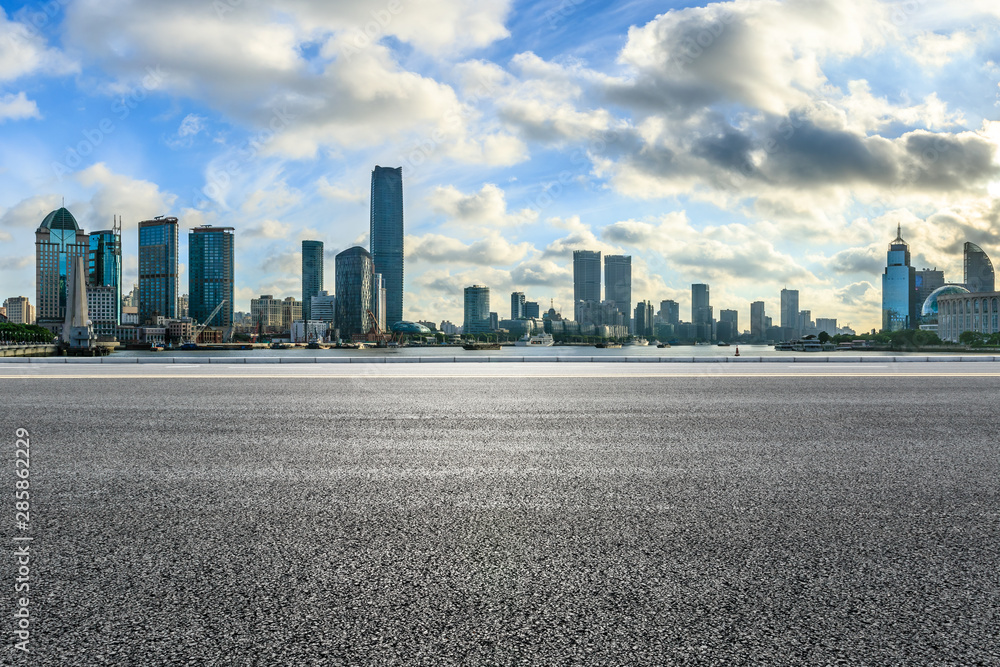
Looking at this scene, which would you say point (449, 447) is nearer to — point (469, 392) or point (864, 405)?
point (469, 392)

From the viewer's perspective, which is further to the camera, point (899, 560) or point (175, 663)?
point (899, 560)

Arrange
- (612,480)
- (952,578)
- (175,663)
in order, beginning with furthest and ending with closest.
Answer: (612,480) → (952,578) → (175,663)

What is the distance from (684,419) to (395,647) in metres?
8.55

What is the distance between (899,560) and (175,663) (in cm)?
442

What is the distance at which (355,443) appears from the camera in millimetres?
8539

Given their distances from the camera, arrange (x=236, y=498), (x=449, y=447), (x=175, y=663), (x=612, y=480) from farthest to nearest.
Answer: (x=449, y=447) < (x=612, y=480) < (x=236, y=498) < (x=175, y=663)

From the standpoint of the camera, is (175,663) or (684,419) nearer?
(175,663)

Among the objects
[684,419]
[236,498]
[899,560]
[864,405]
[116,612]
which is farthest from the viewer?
[864,405]

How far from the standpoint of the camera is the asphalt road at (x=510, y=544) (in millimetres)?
3143

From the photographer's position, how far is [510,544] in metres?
4.45

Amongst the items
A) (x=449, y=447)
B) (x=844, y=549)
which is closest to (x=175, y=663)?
(x=844, y=549)

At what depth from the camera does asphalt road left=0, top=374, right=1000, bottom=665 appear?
314 cm

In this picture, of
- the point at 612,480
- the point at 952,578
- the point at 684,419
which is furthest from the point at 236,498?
the point at 684,419

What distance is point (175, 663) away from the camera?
116 inches
